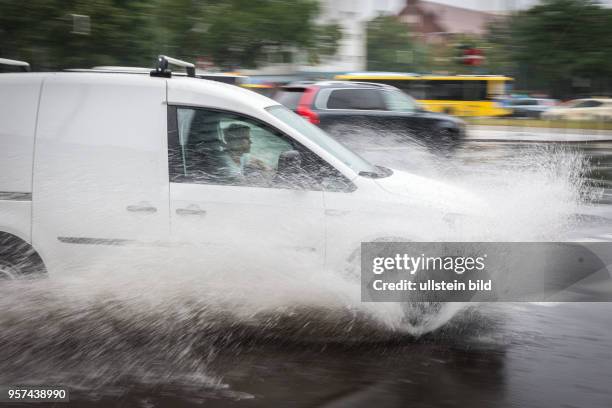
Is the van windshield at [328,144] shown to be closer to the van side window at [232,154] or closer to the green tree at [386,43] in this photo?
the van side window at [232,154]

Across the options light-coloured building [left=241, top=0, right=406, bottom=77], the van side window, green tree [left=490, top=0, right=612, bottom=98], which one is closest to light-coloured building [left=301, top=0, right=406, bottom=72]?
light-coloured building [left=241, top=0, right=406, bottom=77]

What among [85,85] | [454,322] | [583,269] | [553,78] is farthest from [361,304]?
[553,78]

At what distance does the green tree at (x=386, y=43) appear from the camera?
83.6 meters

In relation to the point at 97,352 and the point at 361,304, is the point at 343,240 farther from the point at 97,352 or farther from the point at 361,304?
the point at 97,352

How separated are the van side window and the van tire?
106cm

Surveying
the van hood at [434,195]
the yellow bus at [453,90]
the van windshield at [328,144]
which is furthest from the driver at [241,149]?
the yellow bus at [453,90]

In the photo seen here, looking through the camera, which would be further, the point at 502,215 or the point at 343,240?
the point at 502,215

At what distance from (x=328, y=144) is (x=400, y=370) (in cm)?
181

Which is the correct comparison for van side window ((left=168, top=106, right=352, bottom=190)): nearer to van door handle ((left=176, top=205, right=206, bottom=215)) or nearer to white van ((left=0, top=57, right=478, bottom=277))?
white van ((left=0, top=57, right=478, bottom=277))

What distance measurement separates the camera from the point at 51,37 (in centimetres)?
2178

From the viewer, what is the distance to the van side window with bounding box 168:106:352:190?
5203mm

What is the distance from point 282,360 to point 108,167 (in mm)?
1704

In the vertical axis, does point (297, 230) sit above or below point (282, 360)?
above

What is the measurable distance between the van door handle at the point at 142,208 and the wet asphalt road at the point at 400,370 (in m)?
0.84
